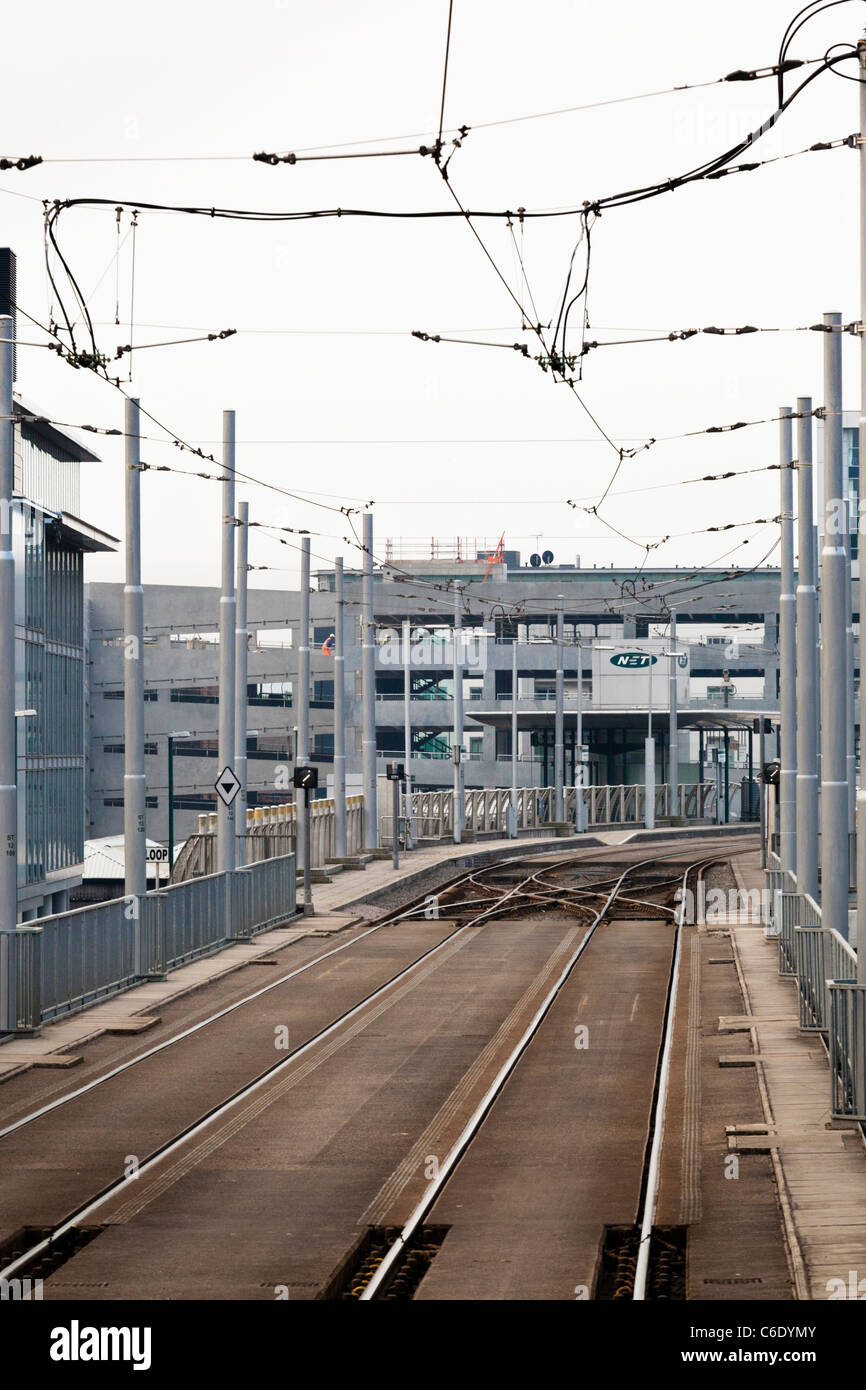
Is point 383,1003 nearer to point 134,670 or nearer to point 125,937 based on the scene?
point 125,937

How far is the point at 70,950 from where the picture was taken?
81.2 feet

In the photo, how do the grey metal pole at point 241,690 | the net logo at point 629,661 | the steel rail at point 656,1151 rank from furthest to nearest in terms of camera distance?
the net logo at point 629,661
the grey metal pole at point 241,690
the steel rail at point 656,1151

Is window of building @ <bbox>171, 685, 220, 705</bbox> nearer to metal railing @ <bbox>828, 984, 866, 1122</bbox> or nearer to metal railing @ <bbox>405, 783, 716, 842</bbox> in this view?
metal railing @ <bbox>405, 783, 716, 842</bbox>

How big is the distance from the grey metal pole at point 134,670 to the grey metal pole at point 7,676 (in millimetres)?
3976

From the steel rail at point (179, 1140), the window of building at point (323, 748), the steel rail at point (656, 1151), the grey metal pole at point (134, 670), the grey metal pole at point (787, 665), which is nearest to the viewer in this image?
the steel rail at point (656, 1151)

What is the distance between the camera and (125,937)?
90.1 feet

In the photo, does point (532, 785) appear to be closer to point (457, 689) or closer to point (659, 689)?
point (659, 689)

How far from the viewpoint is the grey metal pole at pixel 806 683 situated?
26.6 metres

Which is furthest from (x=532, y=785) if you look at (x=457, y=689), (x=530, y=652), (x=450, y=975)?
(x=450, y=975)

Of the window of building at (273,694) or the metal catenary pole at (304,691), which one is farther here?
the window of building at (273,694)

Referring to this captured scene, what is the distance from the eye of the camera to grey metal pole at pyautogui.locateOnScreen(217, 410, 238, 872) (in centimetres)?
3356

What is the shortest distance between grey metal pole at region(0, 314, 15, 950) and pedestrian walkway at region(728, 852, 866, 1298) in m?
9.37

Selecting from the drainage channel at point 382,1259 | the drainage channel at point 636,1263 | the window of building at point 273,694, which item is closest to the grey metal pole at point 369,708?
the drainage channel at point 382,1259

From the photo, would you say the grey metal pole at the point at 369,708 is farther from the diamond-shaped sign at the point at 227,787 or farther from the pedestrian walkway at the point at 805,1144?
the pedestrian walkway at the point at 805,1144
